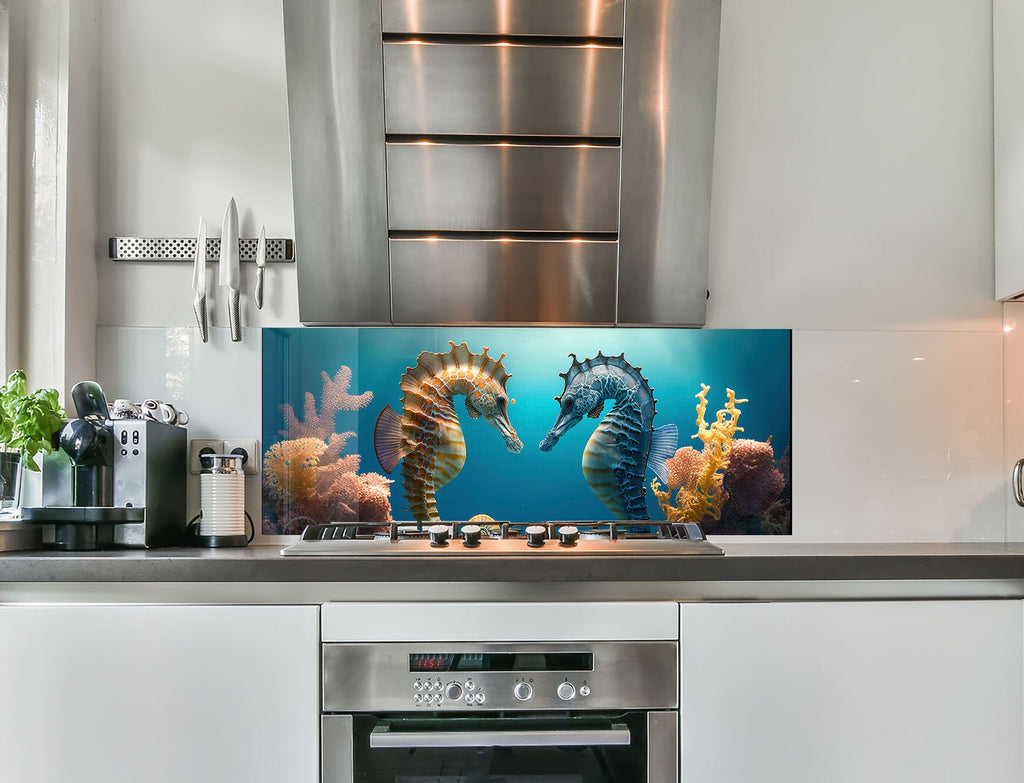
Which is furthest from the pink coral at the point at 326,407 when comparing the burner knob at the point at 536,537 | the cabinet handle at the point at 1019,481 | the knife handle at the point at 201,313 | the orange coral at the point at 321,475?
the cabinet handle at the point at 1019,481

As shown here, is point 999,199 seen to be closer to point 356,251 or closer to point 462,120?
point 462,120

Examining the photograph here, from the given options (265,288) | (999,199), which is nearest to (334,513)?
(265,288)

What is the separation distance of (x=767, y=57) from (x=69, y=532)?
6.64 feet

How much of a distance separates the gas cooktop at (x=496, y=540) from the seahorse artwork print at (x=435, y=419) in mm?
259

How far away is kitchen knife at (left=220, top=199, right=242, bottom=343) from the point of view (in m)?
2.06

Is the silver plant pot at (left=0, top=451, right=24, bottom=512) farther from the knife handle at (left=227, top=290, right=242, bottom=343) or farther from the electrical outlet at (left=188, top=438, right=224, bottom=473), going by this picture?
the knife handle at (left=227, top=290, right=242, bottom=343)

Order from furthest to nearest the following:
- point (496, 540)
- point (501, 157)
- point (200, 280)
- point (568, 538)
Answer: point (200, 280)
point (501, 157)
point (496, 540)
point (568, 538)

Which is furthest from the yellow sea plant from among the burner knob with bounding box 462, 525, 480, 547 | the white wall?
the burner knob with bounding box 462, 525, 480, 547

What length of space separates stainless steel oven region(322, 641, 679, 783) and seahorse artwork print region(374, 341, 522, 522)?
2.03ft

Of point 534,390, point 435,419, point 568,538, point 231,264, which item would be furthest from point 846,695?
point 231,264

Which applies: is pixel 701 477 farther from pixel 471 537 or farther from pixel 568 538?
pixel 471 537

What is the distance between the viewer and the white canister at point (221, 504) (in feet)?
6.36

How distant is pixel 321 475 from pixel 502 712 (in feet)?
2.74

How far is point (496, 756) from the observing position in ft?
5.01
